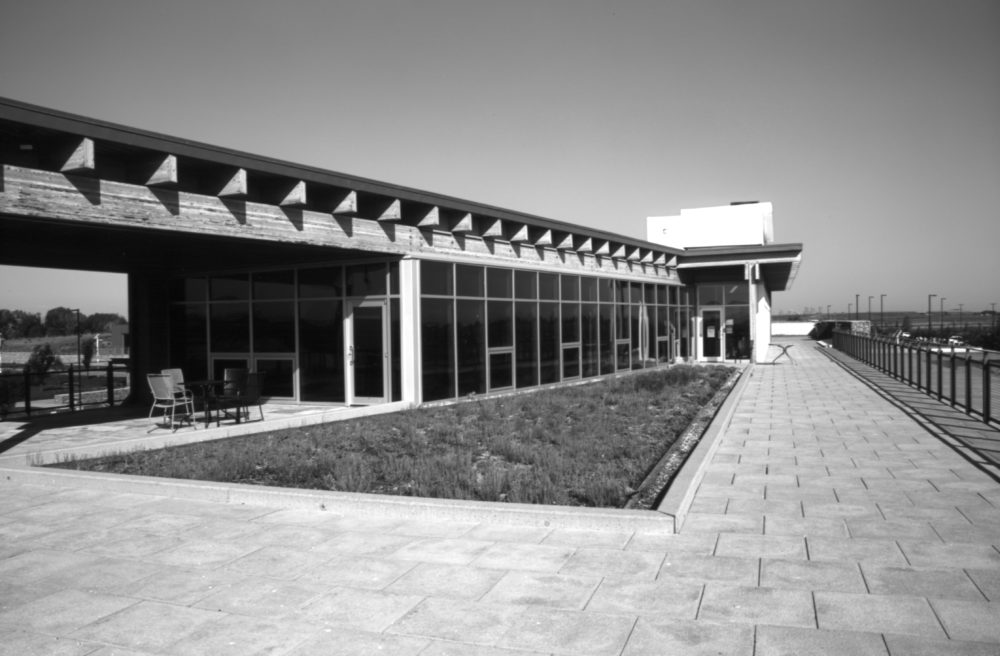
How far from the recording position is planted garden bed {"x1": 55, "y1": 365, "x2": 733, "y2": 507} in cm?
762

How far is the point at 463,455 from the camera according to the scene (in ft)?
30.7

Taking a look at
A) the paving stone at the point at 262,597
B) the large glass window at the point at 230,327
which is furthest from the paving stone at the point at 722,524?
the large glass window at the point at 230,327

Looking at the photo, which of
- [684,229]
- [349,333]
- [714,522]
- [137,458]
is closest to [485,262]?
[349,333]

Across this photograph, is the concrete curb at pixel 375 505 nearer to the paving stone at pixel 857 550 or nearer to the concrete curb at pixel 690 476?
the concrete curb at pixel 690 476

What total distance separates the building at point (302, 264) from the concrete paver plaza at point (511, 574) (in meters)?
4.18

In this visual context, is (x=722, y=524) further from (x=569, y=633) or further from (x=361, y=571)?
(x=361, y=571)

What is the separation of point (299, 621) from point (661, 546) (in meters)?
2.57

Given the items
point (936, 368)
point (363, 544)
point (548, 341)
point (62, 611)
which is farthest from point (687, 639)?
point (936, 368)

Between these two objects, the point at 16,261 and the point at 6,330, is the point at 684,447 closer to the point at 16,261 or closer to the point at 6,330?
the point at 16,261

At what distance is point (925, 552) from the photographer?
5.33 meters

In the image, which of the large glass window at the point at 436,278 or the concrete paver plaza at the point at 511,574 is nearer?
the concrete paver plaza at the point at 511,574

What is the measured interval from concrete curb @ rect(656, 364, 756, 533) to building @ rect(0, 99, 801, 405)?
6.29 metres

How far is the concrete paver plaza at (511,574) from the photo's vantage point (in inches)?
159

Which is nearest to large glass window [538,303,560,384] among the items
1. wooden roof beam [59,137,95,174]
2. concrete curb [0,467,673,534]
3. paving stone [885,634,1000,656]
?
wooden roof beam [59,137,95,174]
